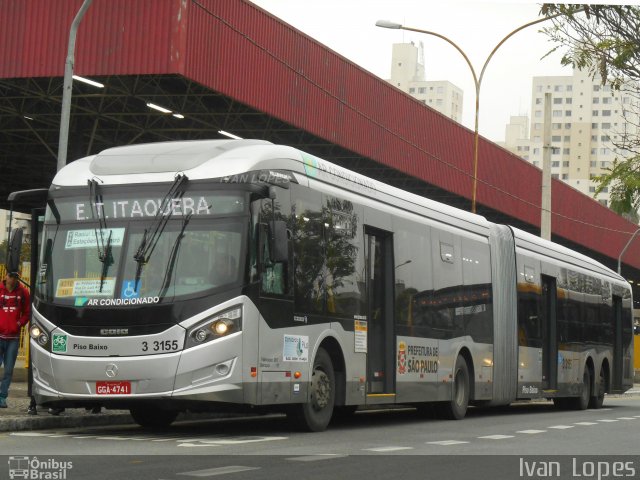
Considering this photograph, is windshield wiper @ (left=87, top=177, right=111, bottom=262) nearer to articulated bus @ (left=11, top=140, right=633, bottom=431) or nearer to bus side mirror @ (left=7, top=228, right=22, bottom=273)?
articulated bus @ (left=11, top=140, right=633, bottom=431)

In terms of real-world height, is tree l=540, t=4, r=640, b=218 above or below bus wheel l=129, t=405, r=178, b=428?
above

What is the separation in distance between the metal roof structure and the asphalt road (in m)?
10.6

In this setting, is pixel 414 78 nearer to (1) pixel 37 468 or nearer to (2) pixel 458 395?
(2) pixel 458 395

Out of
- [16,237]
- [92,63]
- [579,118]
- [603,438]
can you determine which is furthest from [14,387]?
[579,118]

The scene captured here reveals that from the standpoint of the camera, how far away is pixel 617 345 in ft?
98.3

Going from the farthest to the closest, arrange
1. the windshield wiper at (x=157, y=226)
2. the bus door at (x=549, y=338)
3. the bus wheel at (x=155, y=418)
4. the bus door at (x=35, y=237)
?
the bus door at (x=549, y=338) → the bus wheel at (x=155, y=418) → the bus door at (x=35, y=237) → the windshield wiper at (x=157, y=226)

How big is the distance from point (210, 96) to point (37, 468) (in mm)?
20493

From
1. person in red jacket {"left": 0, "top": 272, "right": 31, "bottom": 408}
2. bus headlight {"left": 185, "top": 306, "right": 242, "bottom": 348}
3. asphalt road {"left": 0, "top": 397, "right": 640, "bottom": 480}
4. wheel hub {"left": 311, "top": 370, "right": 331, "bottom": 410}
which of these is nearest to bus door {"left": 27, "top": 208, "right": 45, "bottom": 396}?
person in red jacket {"left": 0, "top": 272, "right": 31, "bottom": 408}

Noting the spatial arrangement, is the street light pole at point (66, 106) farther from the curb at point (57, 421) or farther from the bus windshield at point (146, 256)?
the bus windshield at point (146, 256)

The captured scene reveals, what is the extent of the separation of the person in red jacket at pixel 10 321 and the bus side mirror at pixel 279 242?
423 cm

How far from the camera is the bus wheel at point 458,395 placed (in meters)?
19.5

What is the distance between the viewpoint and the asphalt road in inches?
397

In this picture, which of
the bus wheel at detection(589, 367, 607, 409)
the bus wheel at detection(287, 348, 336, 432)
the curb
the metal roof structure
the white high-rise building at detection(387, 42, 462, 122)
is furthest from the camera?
the white high-rise building at detection(387, 42, 462, 122)

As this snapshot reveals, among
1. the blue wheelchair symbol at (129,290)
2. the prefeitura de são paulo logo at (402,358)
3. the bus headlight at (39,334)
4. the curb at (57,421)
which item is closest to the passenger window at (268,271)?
the blue wheelchair symbol at (129,290)
